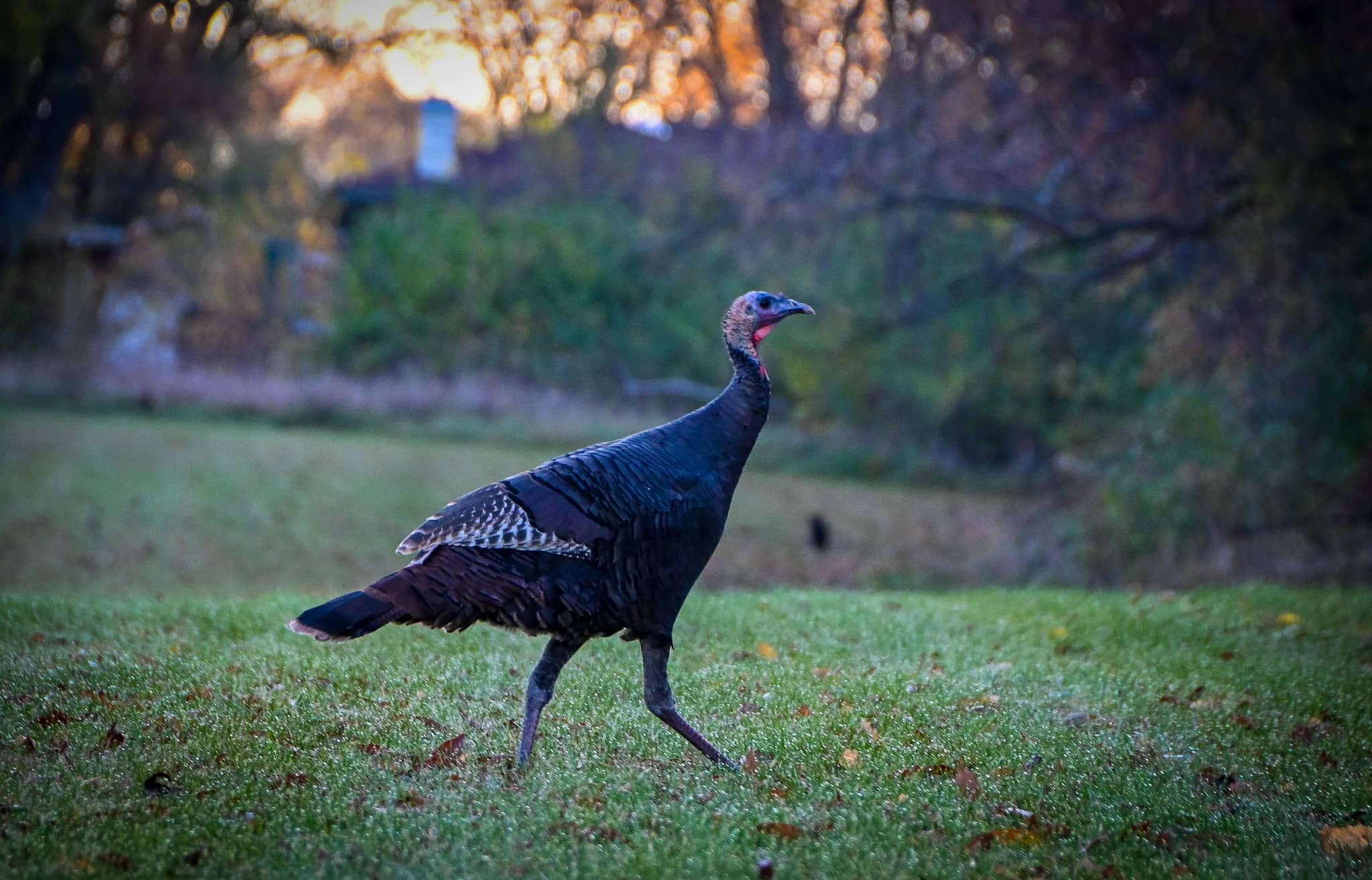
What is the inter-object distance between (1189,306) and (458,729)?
1161 cm

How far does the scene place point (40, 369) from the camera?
26.1m

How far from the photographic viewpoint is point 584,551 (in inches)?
216

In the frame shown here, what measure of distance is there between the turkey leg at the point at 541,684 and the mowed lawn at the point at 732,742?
0.47 feet

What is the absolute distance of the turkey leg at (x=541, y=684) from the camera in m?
5.75

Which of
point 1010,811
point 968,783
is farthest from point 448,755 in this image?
point 1010,811

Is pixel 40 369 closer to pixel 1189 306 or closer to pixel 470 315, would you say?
pixel 470 315

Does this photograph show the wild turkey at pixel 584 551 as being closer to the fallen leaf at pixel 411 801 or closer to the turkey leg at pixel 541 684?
the turkey leg at pixel 541 684

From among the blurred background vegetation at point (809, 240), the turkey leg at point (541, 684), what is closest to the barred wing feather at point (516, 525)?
the turkey leg at point (541, 684)

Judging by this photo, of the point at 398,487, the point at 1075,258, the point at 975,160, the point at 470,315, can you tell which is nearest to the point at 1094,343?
the point at 1075,258

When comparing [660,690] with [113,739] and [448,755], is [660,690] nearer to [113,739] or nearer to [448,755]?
[448,755]

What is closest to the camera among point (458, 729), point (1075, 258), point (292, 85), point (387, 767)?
point (387, 767)

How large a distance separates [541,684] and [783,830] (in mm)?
1338

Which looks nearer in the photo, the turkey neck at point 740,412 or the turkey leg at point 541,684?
the turkey leg at point 541,684

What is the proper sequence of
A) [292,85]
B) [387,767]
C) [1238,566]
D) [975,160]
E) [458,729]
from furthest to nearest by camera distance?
[292,85] < [975,160] < [1238,566] < [458,729] < [387,767]
